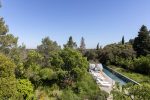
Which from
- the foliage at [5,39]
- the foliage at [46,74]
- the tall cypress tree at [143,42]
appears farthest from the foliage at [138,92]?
the tall cypress tree at [143,42]

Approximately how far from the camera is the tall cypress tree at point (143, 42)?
42.2 metres

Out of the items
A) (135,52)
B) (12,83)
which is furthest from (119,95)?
(135,52)

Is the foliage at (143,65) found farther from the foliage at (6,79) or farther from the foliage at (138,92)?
the foliage at (138,92)

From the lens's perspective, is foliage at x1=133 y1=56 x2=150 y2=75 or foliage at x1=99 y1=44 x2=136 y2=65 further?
foliage at x1=99 y1=44 x2=136 y2=65

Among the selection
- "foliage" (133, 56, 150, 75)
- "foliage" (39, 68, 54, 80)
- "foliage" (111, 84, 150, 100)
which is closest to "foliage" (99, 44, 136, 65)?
"foliage" (133, 56, 150, 75)

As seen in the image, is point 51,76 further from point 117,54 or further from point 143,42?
point 143,42

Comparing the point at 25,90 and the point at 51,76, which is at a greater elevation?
the point at 51,76

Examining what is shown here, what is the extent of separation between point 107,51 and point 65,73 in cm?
2494

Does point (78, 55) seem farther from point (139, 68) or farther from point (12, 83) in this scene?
point (139, 68)

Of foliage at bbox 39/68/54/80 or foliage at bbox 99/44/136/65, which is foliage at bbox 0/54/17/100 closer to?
foliage at bbox 39/68/54/80

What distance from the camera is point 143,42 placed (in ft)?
140

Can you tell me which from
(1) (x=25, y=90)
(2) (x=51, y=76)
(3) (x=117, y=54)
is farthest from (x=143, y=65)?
(1) (x=25, y=90)

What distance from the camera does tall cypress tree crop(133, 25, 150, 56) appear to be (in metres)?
42.2

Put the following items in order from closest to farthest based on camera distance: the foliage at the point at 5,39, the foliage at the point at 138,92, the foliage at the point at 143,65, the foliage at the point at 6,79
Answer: the foliage at the point at 138,92
the foliage at the point at 6,79
the foliage at the point at 5,39
the foliage at the point at 143,65
